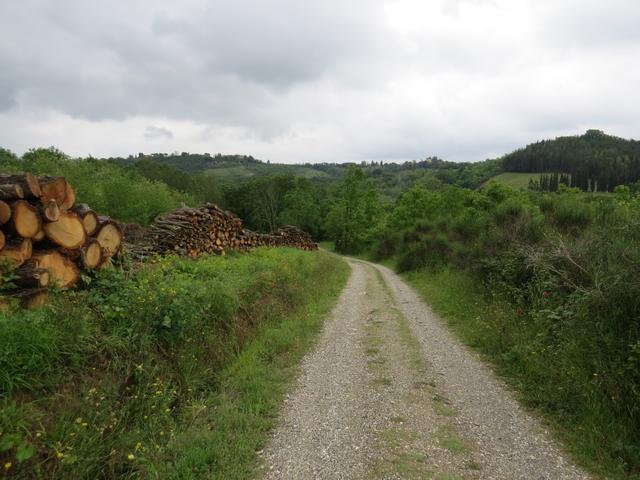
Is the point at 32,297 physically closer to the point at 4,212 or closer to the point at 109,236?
the point at 4,212

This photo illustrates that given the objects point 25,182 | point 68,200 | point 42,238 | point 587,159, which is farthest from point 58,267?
point 587,159

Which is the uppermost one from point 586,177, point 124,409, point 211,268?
point 586,177

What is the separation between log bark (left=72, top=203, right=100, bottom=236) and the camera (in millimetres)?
6457

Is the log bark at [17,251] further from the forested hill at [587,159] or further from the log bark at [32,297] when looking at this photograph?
the forested hill at [587,159]

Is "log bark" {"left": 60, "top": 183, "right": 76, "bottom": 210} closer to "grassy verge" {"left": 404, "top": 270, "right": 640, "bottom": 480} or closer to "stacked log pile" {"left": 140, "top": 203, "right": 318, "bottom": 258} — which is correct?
"stacked log pile" {"left": 140, "top": 203, "right": 318, "bottom": 258}

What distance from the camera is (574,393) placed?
509 cm

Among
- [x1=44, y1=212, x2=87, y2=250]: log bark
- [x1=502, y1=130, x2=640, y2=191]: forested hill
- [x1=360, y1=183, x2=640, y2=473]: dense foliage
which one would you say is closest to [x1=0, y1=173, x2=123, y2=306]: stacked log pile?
[x1=44, y1=212, x2=87, y2=250]: log bark

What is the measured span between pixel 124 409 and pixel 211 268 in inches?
215

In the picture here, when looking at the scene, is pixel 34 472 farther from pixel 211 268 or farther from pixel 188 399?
pixel 211 268

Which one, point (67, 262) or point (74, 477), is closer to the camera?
point (74, 477)

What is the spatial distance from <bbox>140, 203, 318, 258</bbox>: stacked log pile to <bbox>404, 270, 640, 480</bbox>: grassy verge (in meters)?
7.86

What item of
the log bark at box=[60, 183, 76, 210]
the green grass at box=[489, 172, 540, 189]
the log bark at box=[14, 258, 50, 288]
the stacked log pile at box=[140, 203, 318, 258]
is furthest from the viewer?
the green grass at box=[489, 172, 540, 189]

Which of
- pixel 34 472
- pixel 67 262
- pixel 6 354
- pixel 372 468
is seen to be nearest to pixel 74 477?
pixel 34 472

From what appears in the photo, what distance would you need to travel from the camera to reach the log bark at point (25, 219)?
514 cm
